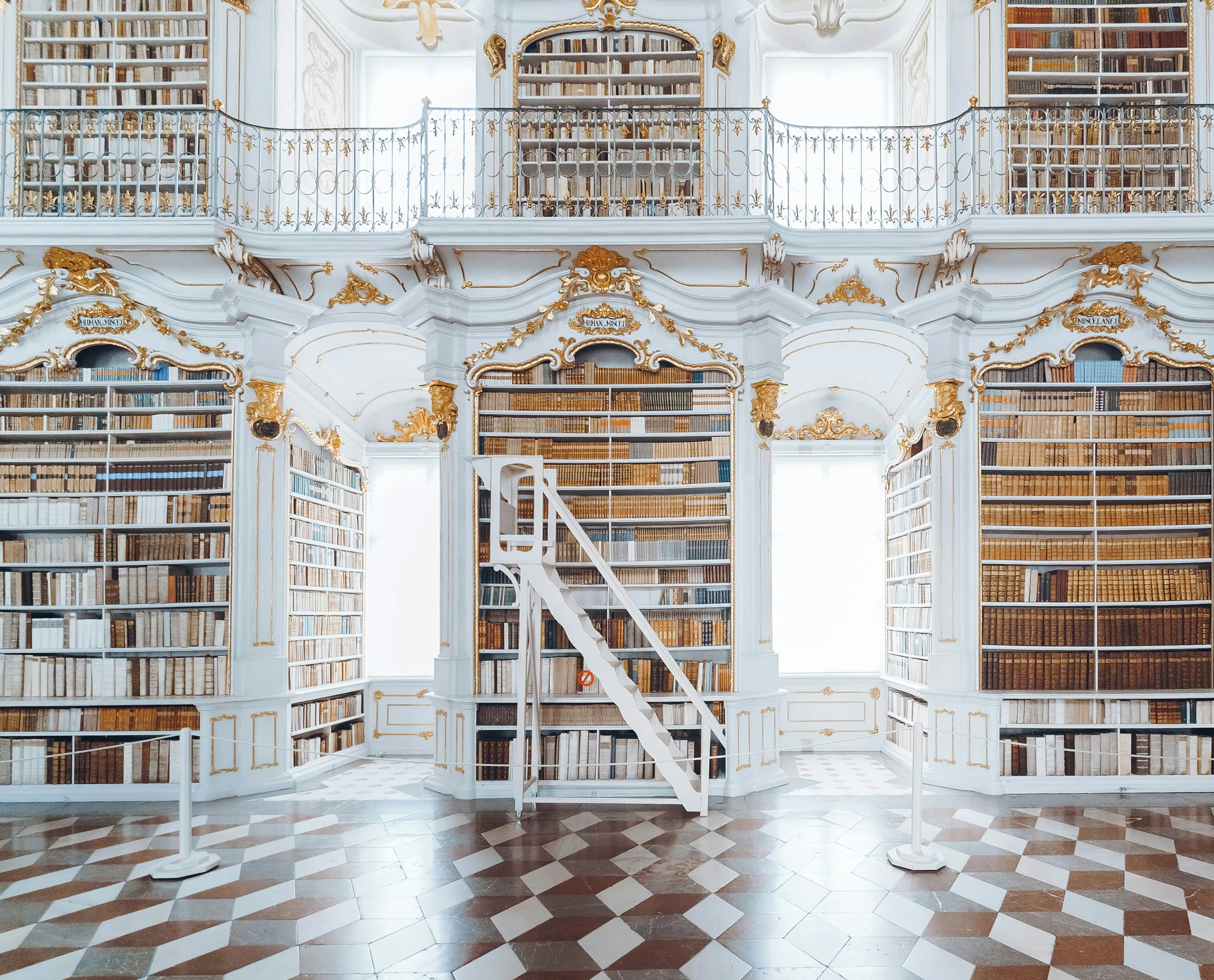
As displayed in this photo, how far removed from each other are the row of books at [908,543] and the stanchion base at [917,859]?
290 centimetres

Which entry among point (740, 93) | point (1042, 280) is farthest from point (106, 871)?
point (1042, 280)

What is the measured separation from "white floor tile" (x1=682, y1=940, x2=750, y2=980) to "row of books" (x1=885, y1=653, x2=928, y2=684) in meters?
3.93

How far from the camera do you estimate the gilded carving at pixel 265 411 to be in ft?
20.8

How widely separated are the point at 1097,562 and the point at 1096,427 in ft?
3.38

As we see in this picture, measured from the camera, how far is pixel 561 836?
507 centimetres

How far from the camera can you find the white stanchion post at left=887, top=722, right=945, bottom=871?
14.6ft

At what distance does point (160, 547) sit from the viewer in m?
6.32

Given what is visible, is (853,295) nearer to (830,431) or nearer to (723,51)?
(830,431)

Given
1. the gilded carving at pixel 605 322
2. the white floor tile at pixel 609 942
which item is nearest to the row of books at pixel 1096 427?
the gilded carving at pixel 605 322

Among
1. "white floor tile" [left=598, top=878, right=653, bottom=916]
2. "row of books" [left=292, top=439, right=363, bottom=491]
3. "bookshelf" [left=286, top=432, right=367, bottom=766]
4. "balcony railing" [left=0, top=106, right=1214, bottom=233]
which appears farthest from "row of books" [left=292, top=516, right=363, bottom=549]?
"white floor tile" [left=598, top=878, right=653, bottom=916]

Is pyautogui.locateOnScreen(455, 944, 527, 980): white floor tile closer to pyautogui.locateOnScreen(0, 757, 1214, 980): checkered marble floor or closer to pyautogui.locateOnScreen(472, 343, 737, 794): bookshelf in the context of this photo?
pyautogui.locateOnScreen(0, 757, 1214, 980): checkered marble floor

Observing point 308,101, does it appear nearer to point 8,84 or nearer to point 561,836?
point 8,84

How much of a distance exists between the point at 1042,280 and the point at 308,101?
612 cm

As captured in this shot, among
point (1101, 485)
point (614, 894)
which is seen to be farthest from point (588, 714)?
point (1101, 485)
